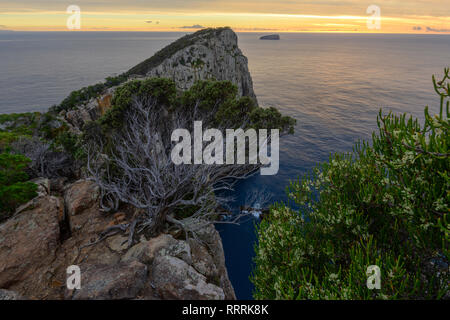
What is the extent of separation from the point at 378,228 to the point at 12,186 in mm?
17425

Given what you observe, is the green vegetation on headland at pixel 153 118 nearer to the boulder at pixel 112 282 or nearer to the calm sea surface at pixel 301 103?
the calm sea surface at pixel 301 103

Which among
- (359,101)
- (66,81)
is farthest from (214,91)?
(66,81)

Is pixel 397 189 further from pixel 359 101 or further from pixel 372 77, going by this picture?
pixel 372 77

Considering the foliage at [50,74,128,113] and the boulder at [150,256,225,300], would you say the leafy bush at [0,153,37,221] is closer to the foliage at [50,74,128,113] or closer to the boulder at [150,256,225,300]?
the boulder at [150,256,225,300]

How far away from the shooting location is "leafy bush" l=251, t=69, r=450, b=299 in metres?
5.51

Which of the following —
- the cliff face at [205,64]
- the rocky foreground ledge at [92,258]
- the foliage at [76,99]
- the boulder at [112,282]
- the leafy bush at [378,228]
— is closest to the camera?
the leafy bush at [378,228]

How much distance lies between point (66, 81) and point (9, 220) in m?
110

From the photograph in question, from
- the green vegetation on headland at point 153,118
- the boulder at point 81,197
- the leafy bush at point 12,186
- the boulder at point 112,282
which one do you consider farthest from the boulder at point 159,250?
the green vegetation on headland at point 153,118

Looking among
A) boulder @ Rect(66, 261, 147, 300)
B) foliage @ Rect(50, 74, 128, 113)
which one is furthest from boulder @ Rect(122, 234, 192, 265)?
foliage @ Rect(50, 74, 128, 113)

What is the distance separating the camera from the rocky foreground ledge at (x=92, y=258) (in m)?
8.13

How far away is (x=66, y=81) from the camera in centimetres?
10112

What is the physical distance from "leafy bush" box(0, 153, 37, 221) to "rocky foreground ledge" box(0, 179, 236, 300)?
78 centimetres

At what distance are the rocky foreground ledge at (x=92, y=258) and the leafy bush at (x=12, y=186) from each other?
0.78 m

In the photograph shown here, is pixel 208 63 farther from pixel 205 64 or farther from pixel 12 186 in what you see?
pixel 12 186
